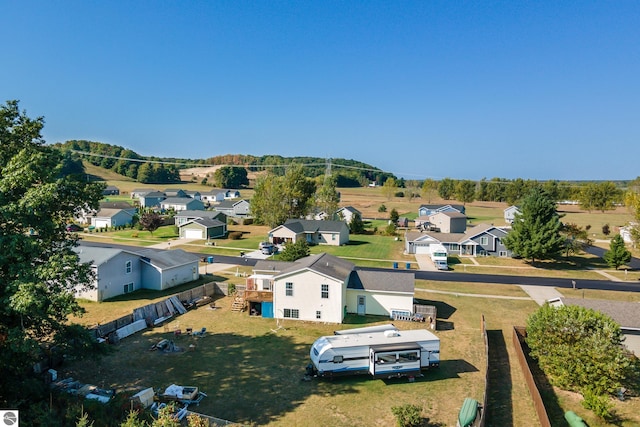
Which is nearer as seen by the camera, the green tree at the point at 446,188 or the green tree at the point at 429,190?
the green tree at the point at 429,190

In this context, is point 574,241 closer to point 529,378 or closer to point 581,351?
point 581,351

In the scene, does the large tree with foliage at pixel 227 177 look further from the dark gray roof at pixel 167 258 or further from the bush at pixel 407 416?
the bush at pixel 407 416

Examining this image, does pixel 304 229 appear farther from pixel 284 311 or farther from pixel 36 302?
pixel 36 302

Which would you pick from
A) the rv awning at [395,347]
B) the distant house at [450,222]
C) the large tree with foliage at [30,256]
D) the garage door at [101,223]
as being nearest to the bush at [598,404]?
the rv awning at [395,347]

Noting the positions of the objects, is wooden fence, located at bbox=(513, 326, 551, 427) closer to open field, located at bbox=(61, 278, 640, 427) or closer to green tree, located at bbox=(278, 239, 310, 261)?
open field, located at bbox=(61, 278, 640, 427)

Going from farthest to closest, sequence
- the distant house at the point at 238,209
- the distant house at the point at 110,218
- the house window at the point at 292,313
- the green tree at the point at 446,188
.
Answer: the green tree at the point at 446,188 < the distant house at the point at 238,209 < the distant house at the point at 110,218 < the house window at the point at 292,313

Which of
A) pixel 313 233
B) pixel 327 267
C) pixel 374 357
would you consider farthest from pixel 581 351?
pixel 313 233

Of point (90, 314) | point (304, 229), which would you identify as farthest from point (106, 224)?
point (90, 314)
